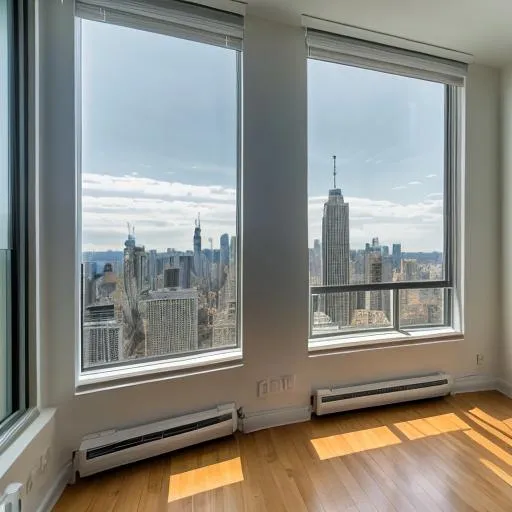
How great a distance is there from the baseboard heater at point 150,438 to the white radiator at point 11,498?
49 centimetres

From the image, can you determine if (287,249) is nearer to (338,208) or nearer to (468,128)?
(338,208)

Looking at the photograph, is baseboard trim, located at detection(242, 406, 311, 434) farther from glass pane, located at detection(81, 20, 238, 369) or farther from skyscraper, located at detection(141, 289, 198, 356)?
skyscraper, located at detection(141, 289, 198, 356)

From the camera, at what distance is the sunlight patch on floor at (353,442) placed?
1979 millimetres

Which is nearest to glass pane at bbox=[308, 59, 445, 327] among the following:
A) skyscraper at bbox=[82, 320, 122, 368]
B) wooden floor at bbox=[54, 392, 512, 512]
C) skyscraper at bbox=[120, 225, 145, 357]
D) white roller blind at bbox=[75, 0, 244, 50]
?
white roller blind at bbox=[75, 0, 244, 50]

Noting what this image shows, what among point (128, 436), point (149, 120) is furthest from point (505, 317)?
point (149, 120)

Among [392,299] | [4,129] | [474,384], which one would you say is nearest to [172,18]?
[4,129]

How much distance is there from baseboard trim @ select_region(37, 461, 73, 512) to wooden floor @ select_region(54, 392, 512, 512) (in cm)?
5

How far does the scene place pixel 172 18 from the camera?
6.40 ft

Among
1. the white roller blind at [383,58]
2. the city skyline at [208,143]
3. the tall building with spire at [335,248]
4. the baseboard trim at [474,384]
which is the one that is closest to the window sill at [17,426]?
the city skyline at [208,143]

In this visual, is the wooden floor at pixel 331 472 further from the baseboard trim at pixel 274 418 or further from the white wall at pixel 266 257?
the white wall at pixel 266 257

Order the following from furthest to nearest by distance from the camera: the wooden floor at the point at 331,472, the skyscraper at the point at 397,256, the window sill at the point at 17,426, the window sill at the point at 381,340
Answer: the skyscraper at the point at 397,256, the window sill at the point at 381,340, the wooden floor at the point at 331,472, the window sill at the point at 17,426

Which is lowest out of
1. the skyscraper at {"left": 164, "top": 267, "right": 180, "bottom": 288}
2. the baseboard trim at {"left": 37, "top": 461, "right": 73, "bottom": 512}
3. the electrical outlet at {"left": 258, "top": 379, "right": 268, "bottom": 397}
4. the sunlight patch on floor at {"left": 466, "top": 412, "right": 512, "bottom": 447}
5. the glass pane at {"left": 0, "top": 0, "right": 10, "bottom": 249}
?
the sunlight patch on floor at {"left": 466, "top": 412, "right": 512, "bottom": 447}

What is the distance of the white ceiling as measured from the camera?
2.04m

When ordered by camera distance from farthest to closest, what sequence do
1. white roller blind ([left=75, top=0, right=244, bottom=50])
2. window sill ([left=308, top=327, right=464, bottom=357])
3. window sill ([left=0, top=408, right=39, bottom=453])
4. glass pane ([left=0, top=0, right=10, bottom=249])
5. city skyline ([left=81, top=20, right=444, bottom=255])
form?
window sill ([left=308, top=327, right=464, bottom=357]) < city skyline ([left=81, top=20, right=444, bottom=255]) < white roller blind ([left=75, top=0, right=244, bottom=50]) < glass pane ([left=0, top=0, right=10, bottom=249]) < window sill ([left=0, top=408, right=39, bottom=453])
